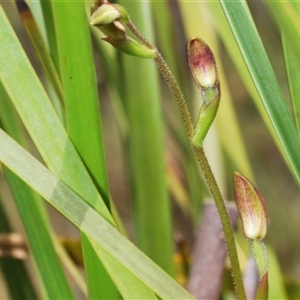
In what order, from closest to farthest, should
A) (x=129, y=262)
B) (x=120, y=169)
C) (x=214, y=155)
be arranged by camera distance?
(x=129, y=262) < (x=214, y=155) < (x=120, y=169)

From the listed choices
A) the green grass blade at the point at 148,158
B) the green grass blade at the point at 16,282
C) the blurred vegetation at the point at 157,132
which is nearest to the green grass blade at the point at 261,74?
the blurred vegetation at the point at 157,132

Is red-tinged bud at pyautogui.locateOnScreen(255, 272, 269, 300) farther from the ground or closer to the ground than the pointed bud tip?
closer to the ground

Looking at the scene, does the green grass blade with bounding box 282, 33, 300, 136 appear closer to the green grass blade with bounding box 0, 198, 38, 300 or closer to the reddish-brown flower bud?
the reddish-brown flower bud

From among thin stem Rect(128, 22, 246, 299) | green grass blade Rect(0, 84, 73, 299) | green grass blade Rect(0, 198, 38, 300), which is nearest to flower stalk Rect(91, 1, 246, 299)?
thin stem Rect(128, 22, 246, 299)

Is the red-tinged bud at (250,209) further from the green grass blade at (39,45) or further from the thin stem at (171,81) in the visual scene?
the green grass blade at (39,45)

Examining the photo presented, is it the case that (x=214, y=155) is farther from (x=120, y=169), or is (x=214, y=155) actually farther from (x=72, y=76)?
(x=120, y=169)

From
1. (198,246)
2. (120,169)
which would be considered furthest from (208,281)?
(120,169)
